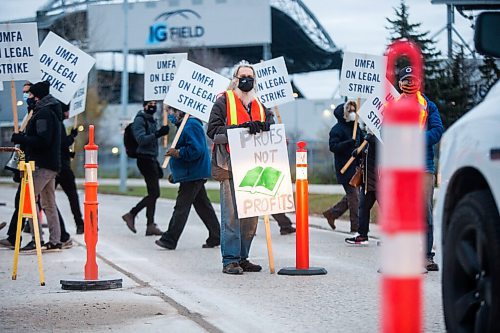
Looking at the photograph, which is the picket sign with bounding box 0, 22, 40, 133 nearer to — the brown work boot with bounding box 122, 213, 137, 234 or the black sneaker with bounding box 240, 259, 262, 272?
the black sneaker with bounding box 240, 259, 262, 272

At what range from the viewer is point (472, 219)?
198 inches

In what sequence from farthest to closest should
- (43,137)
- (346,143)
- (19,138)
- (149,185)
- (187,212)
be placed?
(149,185) < (346,143) < (187,212) < (43,137) < (19,138)

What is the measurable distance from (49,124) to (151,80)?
11.1 ft

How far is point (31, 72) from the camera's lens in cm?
1097

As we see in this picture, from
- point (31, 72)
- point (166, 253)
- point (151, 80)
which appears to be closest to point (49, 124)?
point (31, 72)

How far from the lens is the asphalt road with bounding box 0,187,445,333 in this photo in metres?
7.29

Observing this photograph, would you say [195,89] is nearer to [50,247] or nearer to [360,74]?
[50,247]

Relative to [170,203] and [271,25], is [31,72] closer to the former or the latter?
[170,203]

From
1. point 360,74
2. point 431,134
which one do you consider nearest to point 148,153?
point 360,74

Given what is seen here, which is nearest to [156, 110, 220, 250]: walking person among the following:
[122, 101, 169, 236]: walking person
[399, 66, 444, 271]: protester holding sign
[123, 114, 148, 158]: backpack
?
[122, 101, 169, 236]: walking person

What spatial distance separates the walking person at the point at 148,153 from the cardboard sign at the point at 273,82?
1.77 metres

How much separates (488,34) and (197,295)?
4.29 m

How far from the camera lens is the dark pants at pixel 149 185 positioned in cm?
1555

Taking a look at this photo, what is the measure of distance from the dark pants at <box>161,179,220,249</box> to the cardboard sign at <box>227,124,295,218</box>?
302cm
